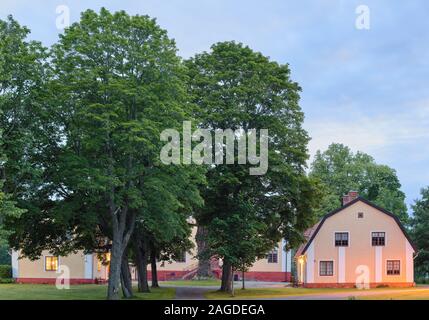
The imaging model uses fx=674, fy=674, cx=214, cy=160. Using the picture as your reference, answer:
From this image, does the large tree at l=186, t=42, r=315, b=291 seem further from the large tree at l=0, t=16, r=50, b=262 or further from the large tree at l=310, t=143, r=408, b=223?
the large tree at l=310, t=143, r=408, b=223

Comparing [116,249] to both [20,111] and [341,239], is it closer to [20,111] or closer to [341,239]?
[20,111]

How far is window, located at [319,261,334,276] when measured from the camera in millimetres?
58906

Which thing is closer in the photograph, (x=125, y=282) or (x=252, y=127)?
(x=125, y=282)

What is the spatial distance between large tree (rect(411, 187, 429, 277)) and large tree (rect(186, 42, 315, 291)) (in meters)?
23.4

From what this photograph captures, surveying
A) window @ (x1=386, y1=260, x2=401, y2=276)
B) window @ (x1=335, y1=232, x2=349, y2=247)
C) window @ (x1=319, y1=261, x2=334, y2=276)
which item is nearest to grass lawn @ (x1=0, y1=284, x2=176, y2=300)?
window @ (x1=319, y1=261, x2=334, y2=276)

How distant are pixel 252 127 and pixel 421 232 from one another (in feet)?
97.2

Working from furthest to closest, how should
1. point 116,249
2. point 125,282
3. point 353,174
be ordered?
1. point 353,174
2. point 125,282
3. point 116,249

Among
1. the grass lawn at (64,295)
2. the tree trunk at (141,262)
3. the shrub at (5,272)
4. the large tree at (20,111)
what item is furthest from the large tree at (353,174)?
the large tree at (20,111)

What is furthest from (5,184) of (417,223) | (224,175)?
(417,223)

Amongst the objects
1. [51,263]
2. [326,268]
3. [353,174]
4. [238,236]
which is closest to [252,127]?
[238,236]

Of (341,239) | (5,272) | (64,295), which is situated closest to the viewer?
(64,295)

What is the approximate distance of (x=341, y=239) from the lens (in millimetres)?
59250

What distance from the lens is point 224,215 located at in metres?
47.1
